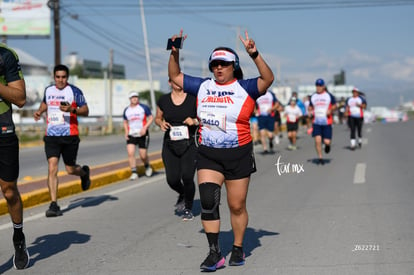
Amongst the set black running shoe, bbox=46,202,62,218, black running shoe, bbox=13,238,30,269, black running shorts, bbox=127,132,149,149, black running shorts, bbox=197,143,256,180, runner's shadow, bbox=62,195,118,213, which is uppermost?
black running shorts, bbox=197,143,256,180

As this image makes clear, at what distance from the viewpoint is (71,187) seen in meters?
11.2

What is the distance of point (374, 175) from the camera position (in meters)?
13.0

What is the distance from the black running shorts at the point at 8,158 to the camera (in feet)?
18.5

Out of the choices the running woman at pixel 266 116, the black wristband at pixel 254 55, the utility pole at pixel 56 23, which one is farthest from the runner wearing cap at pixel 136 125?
the utility pole at pixel 56 23

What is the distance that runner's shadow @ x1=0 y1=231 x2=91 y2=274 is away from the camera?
619 cm

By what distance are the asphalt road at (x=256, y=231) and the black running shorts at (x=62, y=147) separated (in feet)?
2.51

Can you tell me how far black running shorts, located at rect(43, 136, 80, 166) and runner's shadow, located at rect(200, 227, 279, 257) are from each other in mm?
2622

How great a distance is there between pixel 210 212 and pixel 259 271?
2.09 feet

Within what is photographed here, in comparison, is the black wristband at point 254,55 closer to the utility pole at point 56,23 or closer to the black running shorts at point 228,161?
the black running shorts at point 228,161

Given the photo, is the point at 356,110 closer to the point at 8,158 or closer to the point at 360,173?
the point at 360,173

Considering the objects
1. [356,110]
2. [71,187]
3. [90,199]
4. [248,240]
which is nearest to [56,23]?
[356,110]

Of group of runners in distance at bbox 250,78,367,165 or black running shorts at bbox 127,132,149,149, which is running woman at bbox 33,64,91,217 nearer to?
black running shorts at bbox 127,132,149,149

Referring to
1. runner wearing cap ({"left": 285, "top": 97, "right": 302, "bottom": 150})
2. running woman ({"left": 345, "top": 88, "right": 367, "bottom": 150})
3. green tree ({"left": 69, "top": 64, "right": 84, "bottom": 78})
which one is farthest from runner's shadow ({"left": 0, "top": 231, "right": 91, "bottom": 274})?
green tree ({"left": 69, "top": 64, "right": 84, "bottom": 78})

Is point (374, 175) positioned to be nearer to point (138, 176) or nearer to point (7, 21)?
point (138, 176)
